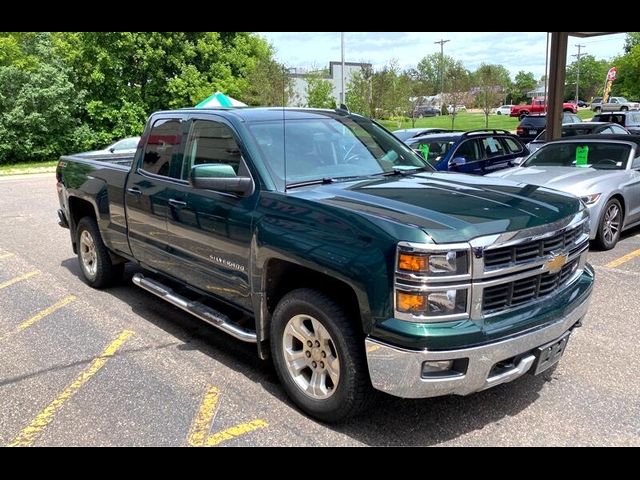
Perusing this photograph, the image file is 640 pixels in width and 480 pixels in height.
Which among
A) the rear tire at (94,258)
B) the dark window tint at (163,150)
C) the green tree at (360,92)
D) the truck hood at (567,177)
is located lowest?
the rear tire at (94,258)

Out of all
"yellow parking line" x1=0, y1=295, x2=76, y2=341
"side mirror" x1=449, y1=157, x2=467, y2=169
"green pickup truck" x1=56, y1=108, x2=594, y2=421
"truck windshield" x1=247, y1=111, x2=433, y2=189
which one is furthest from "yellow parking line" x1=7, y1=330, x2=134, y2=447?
"side mirror" x1=449, y1=157, x2=467, y2=169

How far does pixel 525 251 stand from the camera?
3.14m

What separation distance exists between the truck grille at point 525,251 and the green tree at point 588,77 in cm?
8961

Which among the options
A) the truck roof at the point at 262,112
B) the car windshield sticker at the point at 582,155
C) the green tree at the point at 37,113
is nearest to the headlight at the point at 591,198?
the car windshield sticker at the point at 582,155

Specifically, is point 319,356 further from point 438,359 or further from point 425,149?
point 425,149

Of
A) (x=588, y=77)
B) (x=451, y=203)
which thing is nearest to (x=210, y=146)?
(x=451, y=203)

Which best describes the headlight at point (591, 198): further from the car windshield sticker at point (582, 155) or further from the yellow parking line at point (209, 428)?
the yellow parking line at point (209, 428)

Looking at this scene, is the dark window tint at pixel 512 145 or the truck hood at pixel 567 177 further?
the dark window tint at pixel 512 145

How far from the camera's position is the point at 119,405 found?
3738 mm

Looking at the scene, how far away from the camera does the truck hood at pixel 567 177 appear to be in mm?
7414

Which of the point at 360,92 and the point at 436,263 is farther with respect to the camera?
the point at 360,92

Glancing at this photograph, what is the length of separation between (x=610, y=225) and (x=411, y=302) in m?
5.89

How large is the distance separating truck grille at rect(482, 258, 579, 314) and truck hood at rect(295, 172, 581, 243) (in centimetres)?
31
